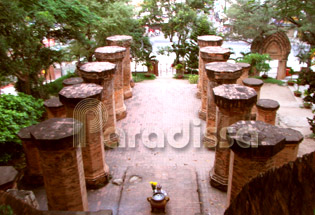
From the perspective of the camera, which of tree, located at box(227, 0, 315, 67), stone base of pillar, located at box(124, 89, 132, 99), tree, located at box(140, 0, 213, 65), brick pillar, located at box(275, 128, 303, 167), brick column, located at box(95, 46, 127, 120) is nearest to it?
brick pillar, located at box(275, 128, 303, 167)

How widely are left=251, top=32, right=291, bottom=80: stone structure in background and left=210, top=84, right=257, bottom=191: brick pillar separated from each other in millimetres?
16577

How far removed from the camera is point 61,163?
21.6 feet

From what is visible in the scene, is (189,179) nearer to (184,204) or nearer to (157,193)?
(184,204)

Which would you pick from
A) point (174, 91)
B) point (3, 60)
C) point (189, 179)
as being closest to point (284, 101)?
point (174, 91)

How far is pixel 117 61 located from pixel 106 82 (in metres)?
2.70

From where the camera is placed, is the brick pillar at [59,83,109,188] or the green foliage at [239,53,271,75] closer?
the brick pillar at [59,83,109,188]

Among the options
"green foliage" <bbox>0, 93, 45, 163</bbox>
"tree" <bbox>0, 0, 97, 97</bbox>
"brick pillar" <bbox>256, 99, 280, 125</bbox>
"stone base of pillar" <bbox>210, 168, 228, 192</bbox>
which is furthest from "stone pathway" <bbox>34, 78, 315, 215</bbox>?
"tree" <bbox>0, 0, 97, 97</bbox>

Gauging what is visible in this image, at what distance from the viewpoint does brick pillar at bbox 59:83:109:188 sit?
8031 mm

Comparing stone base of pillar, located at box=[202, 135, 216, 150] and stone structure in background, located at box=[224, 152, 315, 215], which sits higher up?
stone structure in background, located at box=[224, 152, 315, 215]

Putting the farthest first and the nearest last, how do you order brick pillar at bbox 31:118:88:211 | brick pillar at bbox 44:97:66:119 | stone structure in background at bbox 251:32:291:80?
stone structure in background at bbox 251:32:291:80 → brick pillar at bbox 44:97:66:119 → brick pillar at bbox 31:118:88:211

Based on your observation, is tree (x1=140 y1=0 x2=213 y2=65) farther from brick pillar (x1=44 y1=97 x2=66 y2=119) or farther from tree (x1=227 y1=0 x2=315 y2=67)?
brick pillar (x1=44 y1=97 x2=66 y2=119)

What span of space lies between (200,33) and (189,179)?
569 inches

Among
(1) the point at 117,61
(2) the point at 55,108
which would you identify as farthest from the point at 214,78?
(2) the point at 55,108

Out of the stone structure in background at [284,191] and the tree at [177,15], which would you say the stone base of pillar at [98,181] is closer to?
the stone structure in background at [284,191]
